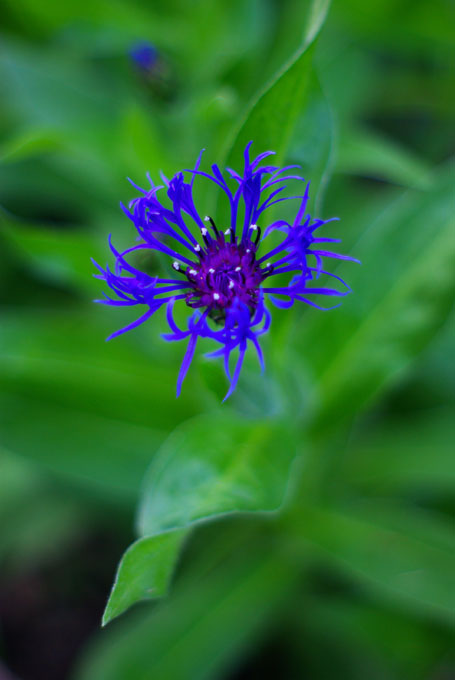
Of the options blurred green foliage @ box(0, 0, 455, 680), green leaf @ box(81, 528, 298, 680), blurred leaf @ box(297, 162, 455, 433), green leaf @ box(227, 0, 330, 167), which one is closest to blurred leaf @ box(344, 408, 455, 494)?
blurred green foliage @ box(0, 0, 455, 680)

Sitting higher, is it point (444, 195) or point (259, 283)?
point (444, 195)

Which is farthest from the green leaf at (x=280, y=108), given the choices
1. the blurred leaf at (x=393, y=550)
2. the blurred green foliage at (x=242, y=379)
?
the blurred leaf at (x=393, y=550)

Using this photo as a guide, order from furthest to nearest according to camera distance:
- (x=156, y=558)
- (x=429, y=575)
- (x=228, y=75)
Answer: (x=228, y=75) < (x=429, y=575) < (x=156, y=558)

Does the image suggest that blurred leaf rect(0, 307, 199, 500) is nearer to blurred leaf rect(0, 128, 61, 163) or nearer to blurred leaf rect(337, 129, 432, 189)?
blurred leaf rect(0, 128, 61, 163)

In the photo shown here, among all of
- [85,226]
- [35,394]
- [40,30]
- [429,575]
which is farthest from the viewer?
[85,226]

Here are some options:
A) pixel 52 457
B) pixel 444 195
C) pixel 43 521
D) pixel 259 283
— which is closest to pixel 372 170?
pixel 444 195

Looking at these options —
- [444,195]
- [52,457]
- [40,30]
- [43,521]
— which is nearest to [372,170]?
[444,195]

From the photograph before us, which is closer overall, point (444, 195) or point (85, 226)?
point (444, 195)

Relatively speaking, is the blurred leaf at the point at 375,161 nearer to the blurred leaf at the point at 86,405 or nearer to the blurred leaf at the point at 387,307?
the blurred leaf at the point at 387,307

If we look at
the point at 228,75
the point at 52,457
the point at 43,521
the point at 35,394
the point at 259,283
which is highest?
the point at 228,75

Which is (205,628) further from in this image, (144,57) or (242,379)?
(144,57)

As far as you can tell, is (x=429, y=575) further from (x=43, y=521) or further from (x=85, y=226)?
(x=85, y=226)
